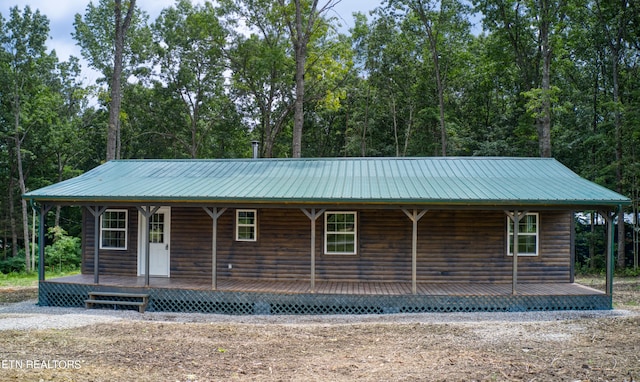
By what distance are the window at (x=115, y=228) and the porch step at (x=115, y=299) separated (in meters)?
2.07

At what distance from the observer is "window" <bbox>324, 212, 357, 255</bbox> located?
44.2 feet

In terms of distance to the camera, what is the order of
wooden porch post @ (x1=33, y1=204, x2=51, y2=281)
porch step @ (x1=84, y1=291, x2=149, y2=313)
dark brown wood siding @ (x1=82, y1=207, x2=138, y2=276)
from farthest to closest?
dark brown wood siding @ (x1=82, y1=207, x2=138, y2=276) < wooden porch post @ (x1=33, y1=204, x2=51, y2=281) < porch step @ (x1=84, y1=291, x2=149, y2=313)

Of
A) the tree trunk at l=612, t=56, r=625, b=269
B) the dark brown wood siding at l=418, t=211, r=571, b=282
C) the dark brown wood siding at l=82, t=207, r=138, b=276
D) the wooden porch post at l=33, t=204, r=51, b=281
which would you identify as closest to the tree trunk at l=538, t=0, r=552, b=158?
the tree trunk at l=612, t=56, r=625, b=269

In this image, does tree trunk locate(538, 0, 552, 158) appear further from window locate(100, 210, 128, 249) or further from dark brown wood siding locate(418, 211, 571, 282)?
window locate(100, 210, 128, 249)

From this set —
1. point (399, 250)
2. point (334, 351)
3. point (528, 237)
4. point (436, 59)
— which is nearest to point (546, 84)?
point (436, 59)

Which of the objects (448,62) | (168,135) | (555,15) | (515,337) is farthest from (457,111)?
(515,337)

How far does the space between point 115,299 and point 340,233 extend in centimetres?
584

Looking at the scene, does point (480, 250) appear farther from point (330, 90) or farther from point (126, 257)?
point (330, 90)

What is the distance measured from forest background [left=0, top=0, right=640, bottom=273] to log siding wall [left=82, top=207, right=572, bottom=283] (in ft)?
30.7

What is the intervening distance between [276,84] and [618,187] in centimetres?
1867

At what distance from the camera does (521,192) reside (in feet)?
39.1

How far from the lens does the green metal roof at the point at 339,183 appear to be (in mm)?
11617

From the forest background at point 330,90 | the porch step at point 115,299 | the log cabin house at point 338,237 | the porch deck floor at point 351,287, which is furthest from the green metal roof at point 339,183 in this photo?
the forest background at point 330,90

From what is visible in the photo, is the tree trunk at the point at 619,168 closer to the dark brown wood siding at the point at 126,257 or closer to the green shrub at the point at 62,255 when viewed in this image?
the dark brown wood siding at the point at 126,257
